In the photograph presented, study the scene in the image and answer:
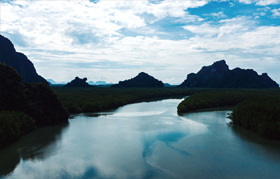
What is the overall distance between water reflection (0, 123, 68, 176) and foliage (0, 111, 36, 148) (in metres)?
0.65

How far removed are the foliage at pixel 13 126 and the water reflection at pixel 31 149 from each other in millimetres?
647

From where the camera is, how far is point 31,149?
18.5 metres

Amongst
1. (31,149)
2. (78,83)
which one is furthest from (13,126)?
(78,83)

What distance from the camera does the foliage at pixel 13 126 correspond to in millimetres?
18375

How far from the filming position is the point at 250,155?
54.7 ft

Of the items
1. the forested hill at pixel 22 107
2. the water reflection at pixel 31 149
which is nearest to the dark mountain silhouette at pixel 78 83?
the forested hill at pixel 22 107

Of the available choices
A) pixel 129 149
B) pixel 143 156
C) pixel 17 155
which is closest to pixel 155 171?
pixel 143 156

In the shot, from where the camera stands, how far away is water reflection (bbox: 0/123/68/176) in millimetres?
15377

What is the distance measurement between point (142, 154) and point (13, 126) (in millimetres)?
13328

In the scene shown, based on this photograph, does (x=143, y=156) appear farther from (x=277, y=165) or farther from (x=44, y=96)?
(x=44, y=96)

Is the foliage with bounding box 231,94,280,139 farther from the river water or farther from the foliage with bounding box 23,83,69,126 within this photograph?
the foliage with bounding box 23,83,69,126

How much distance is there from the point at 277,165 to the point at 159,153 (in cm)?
874

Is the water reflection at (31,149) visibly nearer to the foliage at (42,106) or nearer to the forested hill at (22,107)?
the forested hill at (22,107)

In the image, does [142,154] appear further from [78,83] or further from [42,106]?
[78,83]
